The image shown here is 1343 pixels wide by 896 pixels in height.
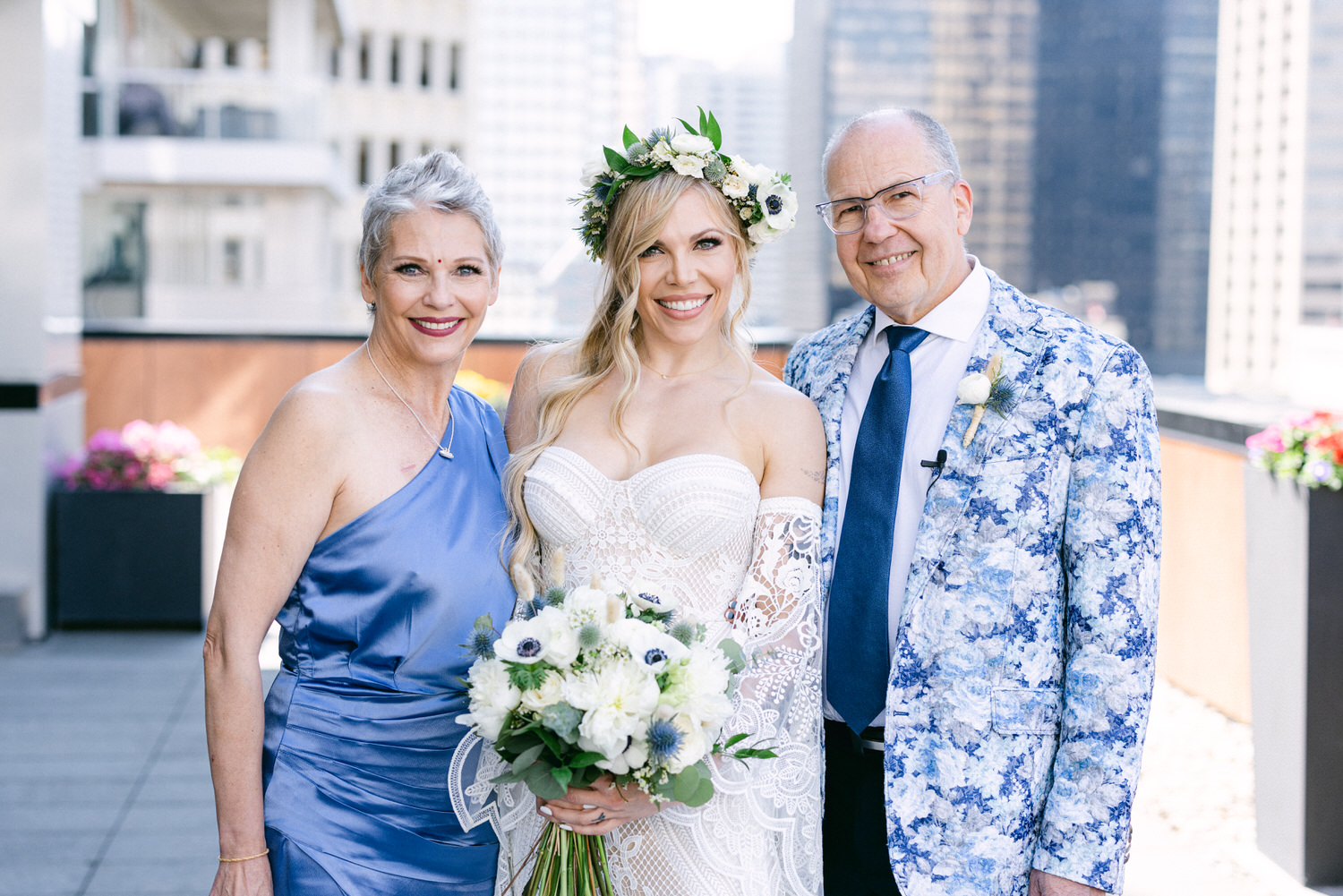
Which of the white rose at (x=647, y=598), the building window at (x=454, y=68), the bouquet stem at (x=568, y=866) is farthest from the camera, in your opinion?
the building window at (x=454, y=68)

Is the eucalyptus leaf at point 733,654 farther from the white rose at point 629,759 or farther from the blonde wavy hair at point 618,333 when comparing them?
the blonde wavy hair at point 618,333

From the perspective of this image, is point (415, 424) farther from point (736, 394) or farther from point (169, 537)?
point (169, 537)

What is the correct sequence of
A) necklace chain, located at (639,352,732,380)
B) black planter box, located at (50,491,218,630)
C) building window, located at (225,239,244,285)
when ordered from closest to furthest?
necklace chain, located at (639,352,732,380), black planter box, located at (50,491,218,630), building window, located at (225,239,244,285)

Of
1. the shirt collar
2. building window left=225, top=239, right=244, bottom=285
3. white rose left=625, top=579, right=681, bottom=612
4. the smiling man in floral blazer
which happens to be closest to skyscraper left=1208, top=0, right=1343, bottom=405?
building window left=225, top=239, right=244, bottom=285

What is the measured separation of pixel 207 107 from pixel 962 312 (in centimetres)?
2489

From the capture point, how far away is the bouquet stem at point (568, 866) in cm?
228

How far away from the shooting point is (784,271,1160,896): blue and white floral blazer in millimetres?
2232

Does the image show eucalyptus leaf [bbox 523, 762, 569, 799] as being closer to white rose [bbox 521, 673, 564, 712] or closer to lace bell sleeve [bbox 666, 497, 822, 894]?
white rose [bbox 521, 673, 564, 712]

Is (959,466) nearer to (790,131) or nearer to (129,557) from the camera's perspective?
(129,557)

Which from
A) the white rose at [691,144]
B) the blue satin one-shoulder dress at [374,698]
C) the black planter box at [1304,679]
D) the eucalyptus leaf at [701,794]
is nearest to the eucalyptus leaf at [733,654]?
the eucalyptus leaf at [701,794]

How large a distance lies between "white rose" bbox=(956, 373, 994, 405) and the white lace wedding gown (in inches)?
16.1

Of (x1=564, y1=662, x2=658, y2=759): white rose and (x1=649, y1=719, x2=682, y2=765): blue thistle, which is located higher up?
(x1=564, y1=662, x2=658, y2=759): white rose

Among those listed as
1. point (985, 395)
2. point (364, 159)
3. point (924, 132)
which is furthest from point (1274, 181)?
point (985, 395)

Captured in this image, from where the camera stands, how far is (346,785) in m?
2.44
